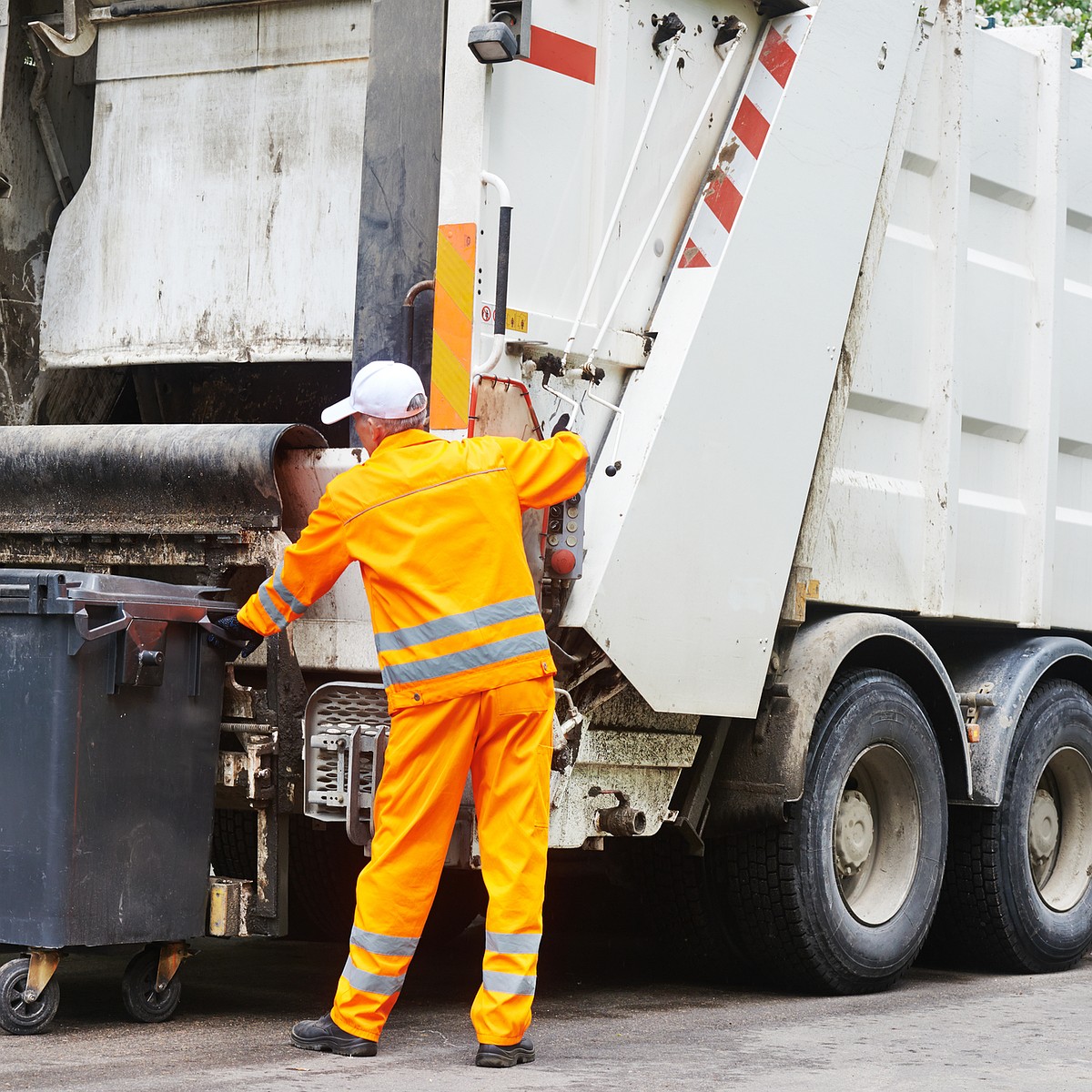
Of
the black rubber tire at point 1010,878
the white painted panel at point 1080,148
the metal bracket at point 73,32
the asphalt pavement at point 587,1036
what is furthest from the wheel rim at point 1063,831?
the metal bracket at point 73,32

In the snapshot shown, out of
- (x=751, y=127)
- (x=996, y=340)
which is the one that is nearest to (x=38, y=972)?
(x=751, y=127)

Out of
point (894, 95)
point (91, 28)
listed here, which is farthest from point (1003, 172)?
point (91, 28)

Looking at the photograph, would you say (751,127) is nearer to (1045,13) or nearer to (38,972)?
(38,972)

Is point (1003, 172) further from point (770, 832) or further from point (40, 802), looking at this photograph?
point (40, 802)

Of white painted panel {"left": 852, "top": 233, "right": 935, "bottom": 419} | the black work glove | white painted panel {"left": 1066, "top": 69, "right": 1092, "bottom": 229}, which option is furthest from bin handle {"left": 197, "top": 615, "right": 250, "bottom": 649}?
white painted panel {"left": 1066, "top": 69, "right": 1092, "bottom": 229}

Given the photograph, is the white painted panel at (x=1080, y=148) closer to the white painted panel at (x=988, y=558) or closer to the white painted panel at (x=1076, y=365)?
the white painted panel at (x=1076, y=365)

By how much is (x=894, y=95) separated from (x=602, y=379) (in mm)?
1283

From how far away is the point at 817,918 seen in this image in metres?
4.76

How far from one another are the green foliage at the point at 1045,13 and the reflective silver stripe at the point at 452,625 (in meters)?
9.25

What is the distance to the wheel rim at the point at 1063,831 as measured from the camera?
5789mm

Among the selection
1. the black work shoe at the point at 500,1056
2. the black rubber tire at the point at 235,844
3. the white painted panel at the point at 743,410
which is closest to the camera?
the black work shoe at the point at 500,1056

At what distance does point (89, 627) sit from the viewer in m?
3.86

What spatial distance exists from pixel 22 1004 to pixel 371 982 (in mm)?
726

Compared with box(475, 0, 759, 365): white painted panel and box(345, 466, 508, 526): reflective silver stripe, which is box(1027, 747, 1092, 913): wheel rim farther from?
box(345, 466, 508, 526): reflective silver stripe
